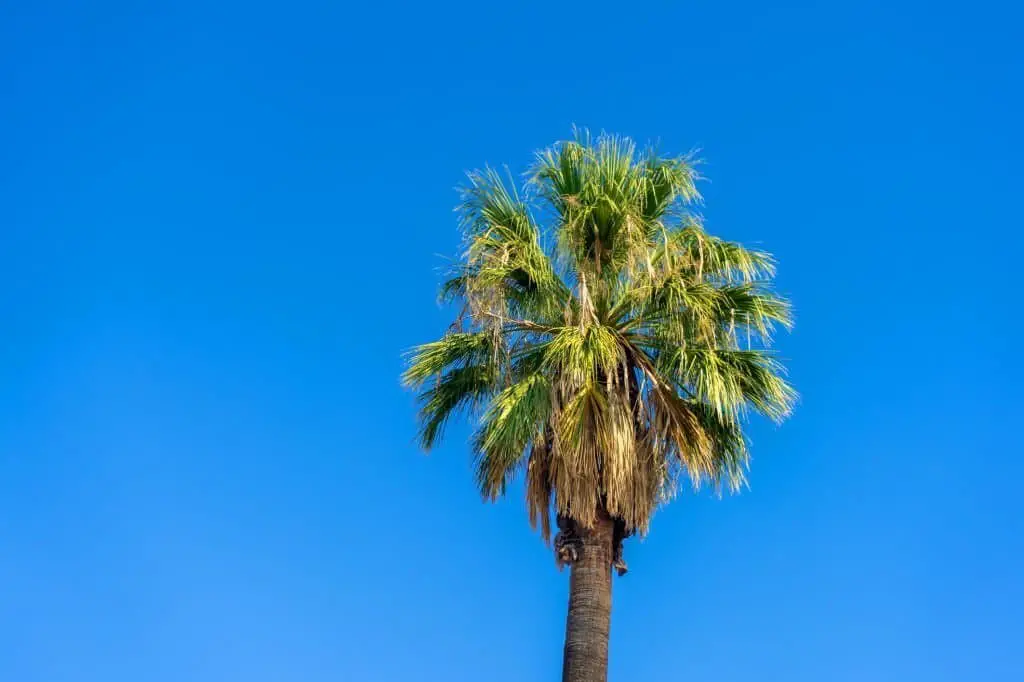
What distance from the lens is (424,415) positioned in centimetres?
1783

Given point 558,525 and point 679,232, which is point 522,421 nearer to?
point 558,525

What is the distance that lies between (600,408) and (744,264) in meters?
2.57

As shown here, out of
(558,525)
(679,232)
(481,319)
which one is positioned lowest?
(558,525)

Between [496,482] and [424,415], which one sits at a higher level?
[424,415]

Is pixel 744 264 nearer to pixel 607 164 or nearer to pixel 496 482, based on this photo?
pixel 607 164

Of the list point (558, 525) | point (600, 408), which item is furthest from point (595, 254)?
point (558, 525)

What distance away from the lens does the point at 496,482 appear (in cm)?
1656

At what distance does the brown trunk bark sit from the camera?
15.1 meters

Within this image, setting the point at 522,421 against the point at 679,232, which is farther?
the point at 679,232

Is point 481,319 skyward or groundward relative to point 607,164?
groundward

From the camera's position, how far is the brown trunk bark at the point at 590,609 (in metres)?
15.1

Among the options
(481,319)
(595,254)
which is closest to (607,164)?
(595,254)

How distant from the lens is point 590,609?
50.4 feet

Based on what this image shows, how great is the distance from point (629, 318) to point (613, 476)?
7.07 ft
